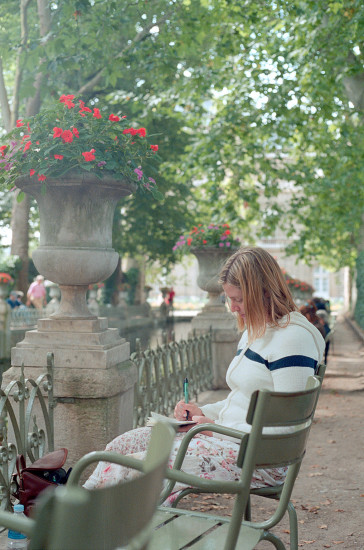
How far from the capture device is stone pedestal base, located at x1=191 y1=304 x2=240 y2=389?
1016 cm

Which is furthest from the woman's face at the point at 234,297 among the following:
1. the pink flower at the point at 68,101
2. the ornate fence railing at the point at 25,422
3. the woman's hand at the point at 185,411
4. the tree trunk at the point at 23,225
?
the tree trunk at the point at 23,225

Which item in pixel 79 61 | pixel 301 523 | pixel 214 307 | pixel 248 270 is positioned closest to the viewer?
pixel 248 270

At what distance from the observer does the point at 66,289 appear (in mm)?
4922

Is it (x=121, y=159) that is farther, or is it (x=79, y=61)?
(x=79, y=61)

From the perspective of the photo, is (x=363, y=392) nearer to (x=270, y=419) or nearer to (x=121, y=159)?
(x=121, y=159)

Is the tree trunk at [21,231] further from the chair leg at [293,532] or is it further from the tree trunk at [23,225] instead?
the chair leg at [293,532]

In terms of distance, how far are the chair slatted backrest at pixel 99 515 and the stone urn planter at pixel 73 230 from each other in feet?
10.7

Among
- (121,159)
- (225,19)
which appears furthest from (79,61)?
(121,159)

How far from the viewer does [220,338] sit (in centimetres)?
1030

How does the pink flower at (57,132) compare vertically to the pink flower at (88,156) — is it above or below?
above

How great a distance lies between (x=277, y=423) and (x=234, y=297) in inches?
38.5

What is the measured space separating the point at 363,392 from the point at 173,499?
8.34m

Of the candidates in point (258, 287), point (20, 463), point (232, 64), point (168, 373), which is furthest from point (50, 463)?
point (232, 64)

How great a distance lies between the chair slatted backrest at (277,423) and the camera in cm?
232
